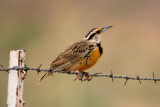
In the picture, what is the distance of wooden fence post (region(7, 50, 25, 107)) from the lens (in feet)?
17.8

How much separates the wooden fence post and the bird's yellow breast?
1.57 meters

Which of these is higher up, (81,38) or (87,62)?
(81,38)

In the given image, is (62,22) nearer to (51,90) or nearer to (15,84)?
(51,90)

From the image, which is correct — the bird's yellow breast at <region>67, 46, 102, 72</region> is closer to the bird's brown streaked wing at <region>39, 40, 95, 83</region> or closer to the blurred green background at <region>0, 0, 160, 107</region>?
the bird's brown streaked wing at <region>39, 40, 95, 83</region>

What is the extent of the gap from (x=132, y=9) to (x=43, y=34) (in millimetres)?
4651

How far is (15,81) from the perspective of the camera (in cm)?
546

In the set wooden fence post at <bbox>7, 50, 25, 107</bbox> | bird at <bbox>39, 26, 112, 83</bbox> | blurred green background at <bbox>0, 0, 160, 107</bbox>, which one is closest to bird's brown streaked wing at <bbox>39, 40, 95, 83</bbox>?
bird at <bbox>39, 26, 112, 83</bbox>

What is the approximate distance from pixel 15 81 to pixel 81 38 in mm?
8356

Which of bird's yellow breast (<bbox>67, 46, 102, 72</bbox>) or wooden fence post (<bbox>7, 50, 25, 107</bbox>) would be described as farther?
bird's yellow breast (<bbox>67, 46, 102, 72</bbox>)

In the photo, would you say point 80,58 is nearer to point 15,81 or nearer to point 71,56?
point 71,56

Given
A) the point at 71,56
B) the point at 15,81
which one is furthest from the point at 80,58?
the point at 15,81

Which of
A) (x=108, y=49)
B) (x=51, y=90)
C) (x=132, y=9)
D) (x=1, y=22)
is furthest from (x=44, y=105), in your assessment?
(x=132, y=9)

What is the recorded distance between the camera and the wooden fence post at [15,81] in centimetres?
544

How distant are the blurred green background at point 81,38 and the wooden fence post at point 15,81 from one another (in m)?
4.62
